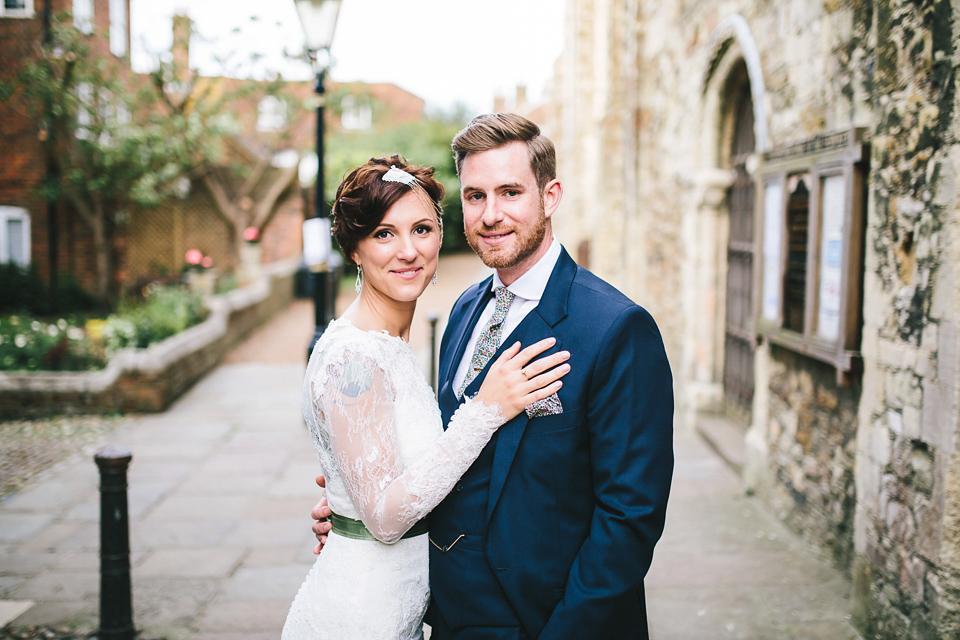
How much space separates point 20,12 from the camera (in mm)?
15875

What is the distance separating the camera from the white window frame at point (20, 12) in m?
15.8

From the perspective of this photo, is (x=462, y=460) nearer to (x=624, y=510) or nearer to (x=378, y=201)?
(x=624, y=510)

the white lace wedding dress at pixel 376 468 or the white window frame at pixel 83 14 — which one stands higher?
the white window frame at pixel 83 14

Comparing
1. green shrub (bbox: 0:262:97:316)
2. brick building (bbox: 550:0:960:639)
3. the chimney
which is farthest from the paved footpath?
the chimney

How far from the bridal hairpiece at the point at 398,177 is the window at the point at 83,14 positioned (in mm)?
14868

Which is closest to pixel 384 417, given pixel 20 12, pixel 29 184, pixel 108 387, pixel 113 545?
pixel 113 545

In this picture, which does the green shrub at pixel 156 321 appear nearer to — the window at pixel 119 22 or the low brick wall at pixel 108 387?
the low brick wall at pixel 108 387

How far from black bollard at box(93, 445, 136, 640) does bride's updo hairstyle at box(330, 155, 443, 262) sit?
6.82ft

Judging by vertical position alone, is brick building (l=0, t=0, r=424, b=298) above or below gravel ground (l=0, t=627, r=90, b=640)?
above

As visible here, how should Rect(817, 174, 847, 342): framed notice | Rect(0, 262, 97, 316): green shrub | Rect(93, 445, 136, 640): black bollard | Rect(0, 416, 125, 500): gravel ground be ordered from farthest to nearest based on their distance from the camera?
Rect(0, 262, 97, 316): green shrub → Rect(0, 416, 125, 500): gravel ground → Rect(817, 174, 847, 342): framed notice → Rect(93, 445, 136, 640): black bollard

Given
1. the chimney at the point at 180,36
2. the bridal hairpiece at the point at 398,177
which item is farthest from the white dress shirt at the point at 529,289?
the chimney at the point at 180,36

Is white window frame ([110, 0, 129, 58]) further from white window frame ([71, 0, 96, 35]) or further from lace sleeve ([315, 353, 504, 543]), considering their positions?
lace sleeve ([315, 353, 504, 543])

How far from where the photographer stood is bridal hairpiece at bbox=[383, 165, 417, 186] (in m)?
2.17

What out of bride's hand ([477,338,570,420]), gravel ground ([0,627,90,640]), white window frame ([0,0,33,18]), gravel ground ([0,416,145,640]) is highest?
white window frame ([0,0,33,18])
